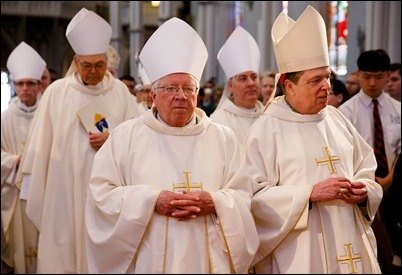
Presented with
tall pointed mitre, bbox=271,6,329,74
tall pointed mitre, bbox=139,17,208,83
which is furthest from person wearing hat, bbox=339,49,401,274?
tall pointed mitre, bbox=139,17,208,83

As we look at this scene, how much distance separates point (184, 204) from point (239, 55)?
116 inches

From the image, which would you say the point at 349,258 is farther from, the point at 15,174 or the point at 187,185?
the point at 15,174

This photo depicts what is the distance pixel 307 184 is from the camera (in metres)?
4.83

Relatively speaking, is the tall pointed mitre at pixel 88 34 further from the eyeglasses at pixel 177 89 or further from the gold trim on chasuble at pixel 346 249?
the gold trim on chasuble at pixel 346 249

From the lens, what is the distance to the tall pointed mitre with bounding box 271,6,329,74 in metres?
4.92

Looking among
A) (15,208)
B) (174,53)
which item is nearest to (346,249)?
(174,53)

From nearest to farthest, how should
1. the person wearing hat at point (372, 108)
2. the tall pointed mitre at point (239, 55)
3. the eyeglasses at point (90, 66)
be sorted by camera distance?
the eyeglasses at point (90, 66)
the tall pointed mitre at point (239, 55)
the person wearing hat at point (372, 108)

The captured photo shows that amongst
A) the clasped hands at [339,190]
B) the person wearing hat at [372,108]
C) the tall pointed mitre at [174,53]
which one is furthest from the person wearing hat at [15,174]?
the clasped hands at [339,190]

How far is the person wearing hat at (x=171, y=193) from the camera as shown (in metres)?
4.53

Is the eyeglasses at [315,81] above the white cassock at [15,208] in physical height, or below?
above

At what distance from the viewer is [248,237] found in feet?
15.2

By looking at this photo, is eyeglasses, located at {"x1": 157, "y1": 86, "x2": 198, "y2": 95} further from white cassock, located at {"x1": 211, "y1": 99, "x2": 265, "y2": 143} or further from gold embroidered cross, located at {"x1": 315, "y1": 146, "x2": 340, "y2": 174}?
white cassock, located at {"x1": 211, "y1": 99, "x2": 265, "y2": 143}

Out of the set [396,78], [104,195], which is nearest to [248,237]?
[104,195]

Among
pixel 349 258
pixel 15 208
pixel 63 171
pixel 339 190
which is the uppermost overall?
pixel 339 190
